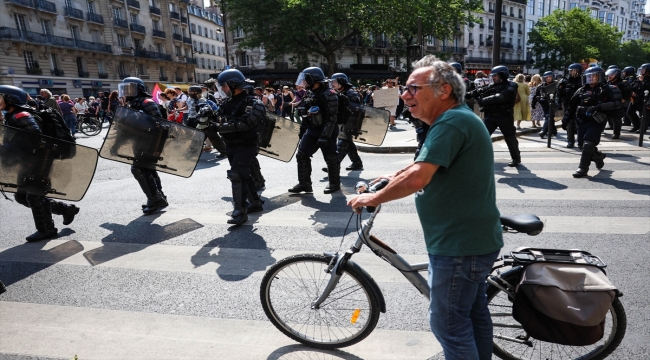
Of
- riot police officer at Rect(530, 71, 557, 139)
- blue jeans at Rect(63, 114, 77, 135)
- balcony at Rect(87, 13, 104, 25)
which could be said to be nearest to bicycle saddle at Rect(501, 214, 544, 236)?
riot police officer at Rect(530, 71, 557, 139)

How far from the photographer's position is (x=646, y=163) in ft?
25.6

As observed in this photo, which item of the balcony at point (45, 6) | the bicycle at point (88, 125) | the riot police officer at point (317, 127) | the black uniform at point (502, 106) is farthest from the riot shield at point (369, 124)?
the balcony at point (45, 6)

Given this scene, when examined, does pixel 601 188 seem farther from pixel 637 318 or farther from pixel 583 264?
pixel 583 264

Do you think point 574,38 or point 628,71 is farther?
point 574,38

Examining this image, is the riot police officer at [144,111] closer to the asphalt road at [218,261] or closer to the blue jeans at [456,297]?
the asphalt road at [218,261]

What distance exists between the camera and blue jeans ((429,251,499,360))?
1.95m

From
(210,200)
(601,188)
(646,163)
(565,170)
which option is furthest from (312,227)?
(646,163)

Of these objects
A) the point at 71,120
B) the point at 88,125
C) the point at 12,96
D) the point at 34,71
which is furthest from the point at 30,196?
the point at 34,71

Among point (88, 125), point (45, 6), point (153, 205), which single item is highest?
point (45, 6)

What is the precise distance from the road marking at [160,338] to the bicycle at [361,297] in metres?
0.14

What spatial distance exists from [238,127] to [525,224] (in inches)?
143

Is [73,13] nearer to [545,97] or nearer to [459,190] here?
[545,97]

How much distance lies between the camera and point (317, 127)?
6609mm

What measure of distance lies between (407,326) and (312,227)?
2.32 meters
